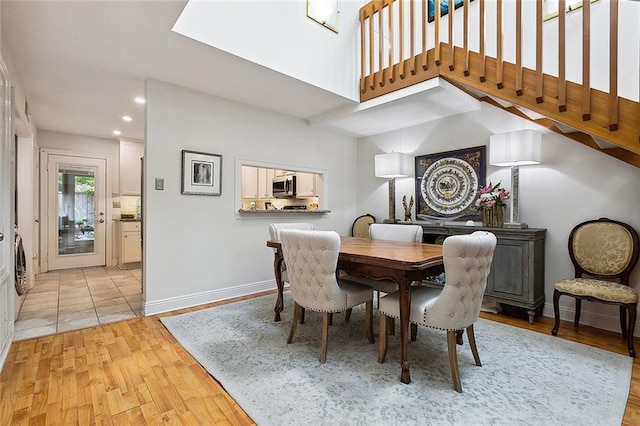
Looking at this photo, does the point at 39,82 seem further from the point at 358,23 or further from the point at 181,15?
the point at 358,23

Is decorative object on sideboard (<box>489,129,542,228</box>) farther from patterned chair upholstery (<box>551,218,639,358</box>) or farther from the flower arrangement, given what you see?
patterned chair upholstery (<box>551,218,639,358</box>)

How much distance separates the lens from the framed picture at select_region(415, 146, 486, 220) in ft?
12.5

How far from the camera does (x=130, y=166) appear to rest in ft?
18.5

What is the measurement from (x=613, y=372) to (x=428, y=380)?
1288mm

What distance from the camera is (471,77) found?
281 centimetres

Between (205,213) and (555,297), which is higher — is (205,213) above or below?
above

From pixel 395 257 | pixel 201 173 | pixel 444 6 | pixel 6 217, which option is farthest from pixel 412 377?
pixel 444 6

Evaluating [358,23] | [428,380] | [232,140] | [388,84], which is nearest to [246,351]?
[428,380]

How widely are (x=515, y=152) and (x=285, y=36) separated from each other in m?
2.60

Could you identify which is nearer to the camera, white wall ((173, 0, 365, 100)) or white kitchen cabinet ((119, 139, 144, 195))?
white wall ((173, 0, 365, 100))

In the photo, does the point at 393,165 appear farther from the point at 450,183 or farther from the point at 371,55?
the point at 371,55

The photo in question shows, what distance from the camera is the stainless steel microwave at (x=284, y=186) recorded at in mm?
5410

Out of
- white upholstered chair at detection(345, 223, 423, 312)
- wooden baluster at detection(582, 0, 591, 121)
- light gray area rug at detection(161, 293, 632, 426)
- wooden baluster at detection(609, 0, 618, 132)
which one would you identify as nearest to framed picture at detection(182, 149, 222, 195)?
light gray area rug at detection(161, 293, 632, 426)

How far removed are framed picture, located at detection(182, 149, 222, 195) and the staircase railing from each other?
6.45 feet
